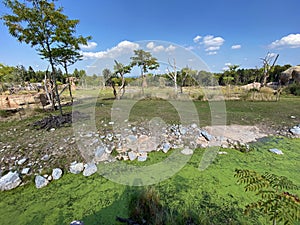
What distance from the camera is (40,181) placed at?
8.61 feet

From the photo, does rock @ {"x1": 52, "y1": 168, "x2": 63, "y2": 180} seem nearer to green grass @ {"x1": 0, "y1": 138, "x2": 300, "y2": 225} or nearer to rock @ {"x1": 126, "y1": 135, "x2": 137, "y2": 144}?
green grass @ {"x1": 0, "y1": 138, "x2": 300, "y2": 225}

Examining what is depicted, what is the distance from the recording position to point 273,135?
15.0 ft

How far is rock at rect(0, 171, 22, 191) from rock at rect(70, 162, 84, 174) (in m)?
0.80

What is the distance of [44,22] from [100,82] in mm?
8112

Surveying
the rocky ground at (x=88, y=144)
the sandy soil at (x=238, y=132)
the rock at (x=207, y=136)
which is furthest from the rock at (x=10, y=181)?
the sandy soil at (x=238, y=132)

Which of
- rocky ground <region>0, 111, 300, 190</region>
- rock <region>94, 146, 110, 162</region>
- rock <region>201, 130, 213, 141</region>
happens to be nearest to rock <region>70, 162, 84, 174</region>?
rocky ground <region>0, 111, 300, 190</region>

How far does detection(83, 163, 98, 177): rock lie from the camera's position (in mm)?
2896

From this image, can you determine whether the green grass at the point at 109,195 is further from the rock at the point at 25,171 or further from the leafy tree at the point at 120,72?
the leafy tree at the point at 120,72

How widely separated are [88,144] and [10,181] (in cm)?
143

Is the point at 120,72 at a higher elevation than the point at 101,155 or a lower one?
higher

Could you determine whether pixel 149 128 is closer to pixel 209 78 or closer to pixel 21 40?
pixel 21 40

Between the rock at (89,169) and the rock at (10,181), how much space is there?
1.03 metres

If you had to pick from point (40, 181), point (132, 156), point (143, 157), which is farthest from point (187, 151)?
point (40, 181)

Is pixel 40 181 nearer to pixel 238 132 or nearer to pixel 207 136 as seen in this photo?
pixel 207 136
